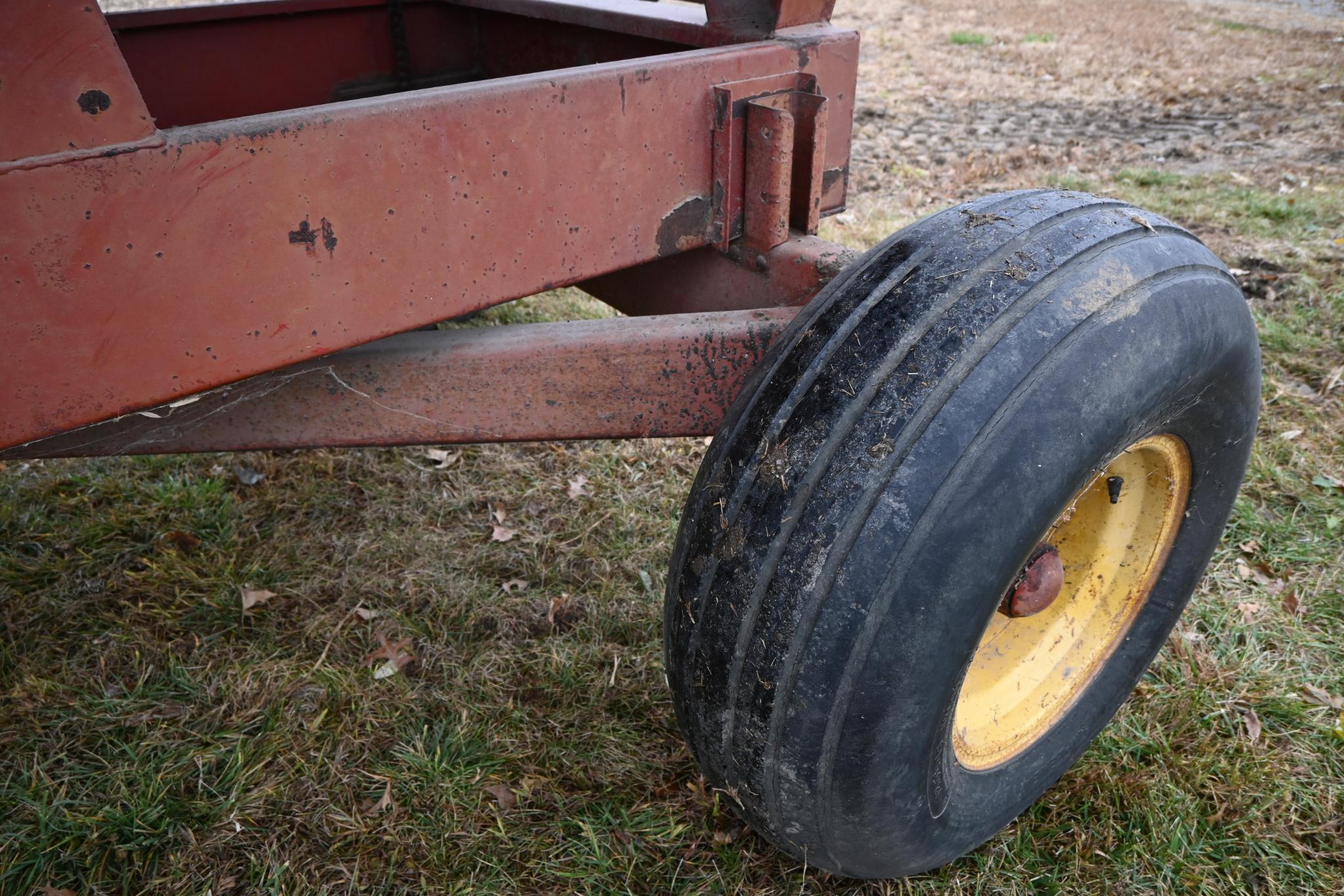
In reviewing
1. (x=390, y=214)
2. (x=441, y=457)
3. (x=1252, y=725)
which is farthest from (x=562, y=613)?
(x=1252, y=725)

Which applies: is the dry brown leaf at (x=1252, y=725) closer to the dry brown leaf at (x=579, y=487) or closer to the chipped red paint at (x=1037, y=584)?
the chipped red paint at (x=1037, y=584)

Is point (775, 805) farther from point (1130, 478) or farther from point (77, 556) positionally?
point (77, 556)

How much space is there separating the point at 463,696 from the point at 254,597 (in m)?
0.76

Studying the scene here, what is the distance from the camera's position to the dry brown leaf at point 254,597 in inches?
105

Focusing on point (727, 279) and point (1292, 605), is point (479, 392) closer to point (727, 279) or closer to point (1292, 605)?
point (727, 279)

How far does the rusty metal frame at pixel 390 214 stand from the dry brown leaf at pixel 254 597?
113 centimetres

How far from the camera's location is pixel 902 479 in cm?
138

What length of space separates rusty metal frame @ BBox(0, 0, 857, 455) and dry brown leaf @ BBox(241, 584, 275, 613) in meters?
1.13

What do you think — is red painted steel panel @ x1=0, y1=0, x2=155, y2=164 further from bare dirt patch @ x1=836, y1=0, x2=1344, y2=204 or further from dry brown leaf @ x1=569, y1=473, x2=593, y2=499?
bare dirt patch @ x1=836, y1=0, x2=1344, y2=204

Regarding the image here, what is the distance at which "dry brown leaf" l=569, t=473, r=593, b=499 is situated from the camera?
125 inches

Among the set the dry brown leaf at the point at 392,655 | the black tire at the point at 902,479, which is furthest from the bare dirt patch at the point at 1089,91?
the black tire at the point at 902,479

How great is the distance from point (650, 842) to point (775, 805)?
0.56 metres

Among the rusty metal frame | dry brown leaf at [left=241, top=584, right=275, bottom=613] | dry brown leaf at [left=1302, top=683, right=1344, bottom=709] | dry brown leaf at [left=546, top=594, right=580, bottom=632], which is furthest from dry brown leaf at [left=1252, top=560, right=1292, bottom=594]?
dry brown leaf at [left=241, top=584, right=275, bottom=613]

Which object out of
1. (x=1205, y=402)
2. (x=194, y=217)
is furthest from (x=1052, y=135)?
(x=194, y=217)
